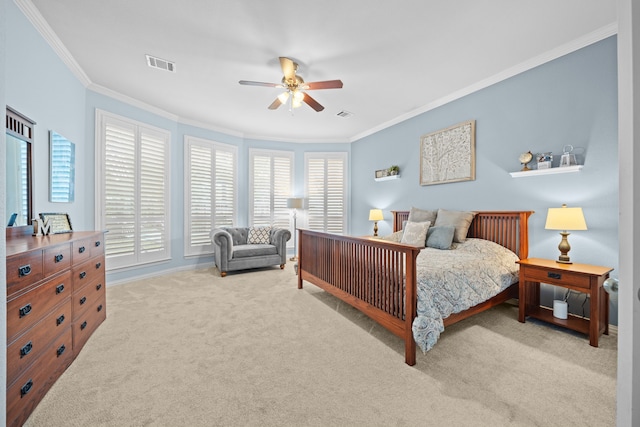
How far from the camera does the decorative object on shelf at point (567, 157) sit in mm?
2631

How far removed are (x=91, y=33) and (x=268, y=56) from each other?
1.67 meters

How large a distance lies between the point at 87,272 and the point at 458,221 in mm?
3998

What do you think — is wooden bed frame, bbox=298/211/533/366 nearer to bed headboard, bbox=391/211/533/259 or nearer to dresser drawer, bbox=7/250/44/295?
bed headboard, bbox=391/211/533/259

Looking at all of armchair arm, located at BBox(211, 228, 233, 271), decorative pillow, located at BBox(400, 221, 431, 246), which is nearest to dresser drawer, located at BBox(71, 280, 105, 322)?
armchair arm, located at BBox(211, 228, 233, 271)

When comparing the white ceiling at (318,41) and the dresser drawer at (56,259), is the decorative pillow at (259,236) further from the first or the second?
the dresser drawer at (56,259)

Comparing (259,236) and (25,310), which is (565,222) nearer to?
(25,310)

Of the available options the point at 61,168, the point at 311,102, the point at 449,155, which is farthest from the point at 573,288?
the point at 61,168

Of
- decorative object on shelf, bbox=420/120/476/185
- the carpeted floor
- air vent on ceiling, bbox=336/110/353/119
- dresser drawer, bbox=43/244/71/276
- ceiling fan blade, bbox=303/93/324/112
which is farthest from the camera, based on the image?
air vent on ceiling, bbox=336/110/353/119

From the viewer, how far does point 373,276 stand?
2.42 metres

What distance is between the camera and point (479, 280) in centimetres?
242

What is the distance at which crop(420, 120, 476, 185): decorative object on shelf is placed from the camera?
11.8 feet

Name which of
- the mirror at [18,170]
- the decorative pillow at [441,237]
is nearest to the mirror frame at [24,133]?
the mirror at [18,170]

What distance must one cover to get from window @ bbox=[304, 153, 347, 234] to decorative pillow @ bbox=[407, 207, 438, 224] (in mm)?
2238

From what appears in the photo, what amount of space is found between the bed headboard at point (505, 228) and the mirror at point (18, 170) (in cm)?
462
